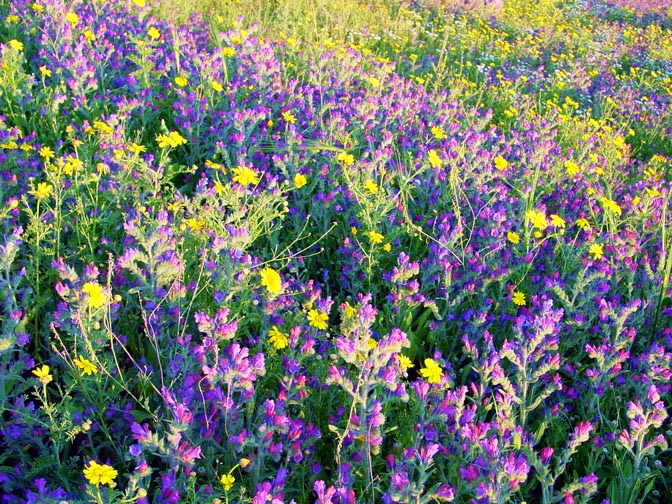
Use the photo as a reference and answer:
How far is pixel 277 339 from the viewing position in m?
2.12

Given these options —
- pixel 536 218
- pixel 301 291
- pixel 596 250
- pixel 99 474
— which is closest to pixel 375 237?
pixel 301 291

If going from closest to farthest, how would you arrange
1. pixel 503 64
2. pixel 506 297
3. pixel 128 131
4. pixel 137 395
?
pixel 137 395 → pixel 506 297 → pixel 128 131 → pixel 503 64

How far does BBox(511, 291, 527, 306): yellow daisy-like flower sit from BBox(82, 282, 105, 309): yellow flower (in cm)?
180

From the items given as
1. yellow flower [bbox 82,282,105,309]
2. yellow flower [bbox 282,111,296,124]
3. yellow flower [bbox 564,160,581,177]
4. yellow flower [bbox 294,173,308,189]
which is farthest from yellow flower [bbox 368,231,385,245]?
yellow flower [bbox 564,160,581,177]

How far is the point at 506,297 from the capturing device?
2.72 metres

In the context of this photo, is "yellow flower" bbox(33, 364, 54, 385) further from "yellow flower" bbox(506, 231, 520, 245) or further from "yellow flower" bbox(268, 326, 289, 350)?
"yellow flower" bbox(506, 231, 520, 245)

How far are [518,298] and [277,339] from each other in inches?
49.1

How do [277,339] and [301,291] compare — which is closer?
[277,339]

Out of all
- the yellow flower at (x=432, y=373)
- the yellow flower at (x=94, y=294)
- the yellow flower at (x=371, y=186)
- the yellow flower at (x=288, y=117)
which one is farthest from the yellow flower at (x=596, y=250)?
the yellow flower at (x=94, y=294)

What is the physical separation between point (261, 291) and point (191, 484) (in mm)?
924

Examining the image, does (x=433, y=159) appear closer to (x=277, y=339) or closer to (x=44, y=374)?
(x=277, y=339)

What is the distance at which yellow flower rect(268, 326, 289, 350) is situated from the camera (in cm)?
209

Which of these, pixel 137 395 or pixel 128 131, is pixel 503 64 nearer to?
pixel 128 131

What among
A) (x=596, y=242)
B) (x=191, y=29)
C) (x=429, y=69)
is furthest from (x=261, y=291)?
(x=429, y=69)
